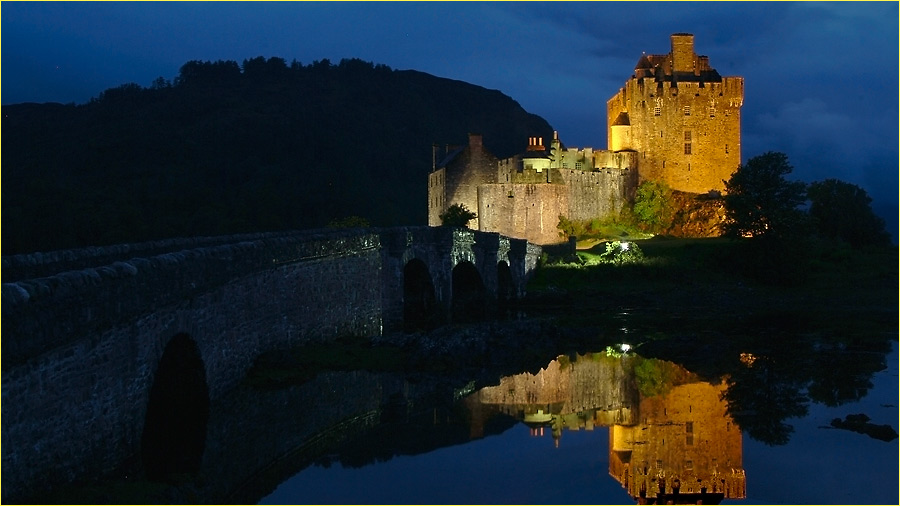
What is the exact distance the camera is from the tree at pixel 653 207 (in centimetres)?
6122

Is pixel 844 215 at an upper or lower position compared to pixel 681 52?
lower

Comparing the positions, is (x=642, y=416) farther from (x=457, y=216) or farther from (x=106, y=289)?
(x=457, y=216)

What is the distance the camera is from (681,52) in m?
66.1

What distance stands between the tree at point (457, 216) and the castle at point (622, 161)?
1.32 meters

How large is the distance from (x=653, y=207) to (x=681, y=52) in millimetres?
12027

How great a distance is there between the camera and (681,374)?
2333cm

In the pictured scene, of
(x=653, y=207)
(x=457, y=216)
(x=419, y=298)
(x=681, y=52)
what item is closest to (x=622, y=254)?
(x=457, y=216)

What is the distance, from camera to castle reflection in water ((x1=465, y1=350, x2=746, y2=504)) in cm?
1465

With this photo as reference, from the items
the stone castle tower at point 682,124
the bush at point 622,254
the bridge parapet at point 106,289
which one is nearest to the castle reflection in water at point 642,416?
the bridge parapet at point 106,289

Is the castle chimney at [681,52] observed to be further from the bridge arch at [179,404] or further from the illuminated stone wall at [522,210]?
the bridge arch at [179,404]

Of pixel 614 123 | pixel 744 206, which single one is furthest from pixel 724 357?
pixel 614 123

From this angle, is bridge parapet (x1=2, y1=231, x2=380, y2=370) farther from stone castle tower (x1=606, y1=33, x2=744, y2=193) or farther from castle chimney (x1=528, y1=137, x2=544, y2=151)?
stone castle tower (x1=606, y1=33, x2=744, y2=193)

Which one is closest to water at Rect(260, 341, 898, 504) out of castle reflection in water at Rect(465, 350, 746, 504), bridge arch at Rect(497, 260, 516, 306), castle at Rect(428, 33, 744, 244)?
castle reflection in water at Rect(465, 350, 746, 504)

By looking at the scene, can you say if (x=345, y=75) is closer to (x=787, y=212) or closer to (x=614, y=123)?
(x=614, y=123)
